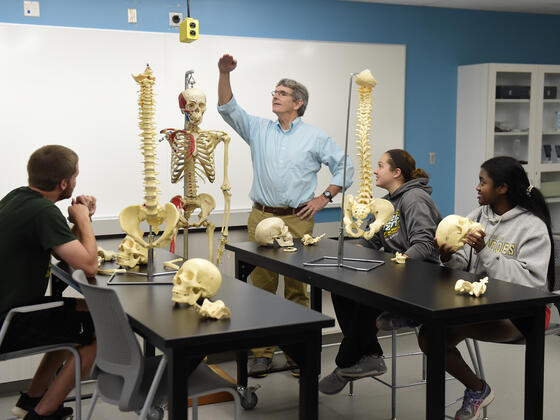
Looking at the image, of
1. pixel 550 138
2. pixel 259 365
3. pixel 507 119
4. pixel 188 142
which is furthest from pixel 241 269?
pixel 550 138

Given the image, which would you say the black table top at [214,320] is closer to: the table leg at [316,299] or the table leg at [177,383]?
the table leg at [177,383]

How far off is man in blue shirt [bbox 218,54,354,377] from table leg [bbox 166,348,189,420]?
2.03 m

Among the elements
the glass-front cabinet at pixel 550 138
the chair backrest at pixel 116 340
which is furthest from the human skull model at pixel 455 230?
the glass-front cabinet at pixel 550 138

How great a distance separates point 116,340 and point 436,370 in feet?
3.42

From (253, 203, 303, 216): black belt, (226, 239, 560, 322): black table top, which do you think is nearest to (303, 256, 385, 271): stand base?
(226, 239, 560, 322): black table top

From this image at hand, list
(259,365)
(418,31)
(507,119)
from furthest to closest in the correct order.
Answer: (507,119) → (418,31) → (259,365)

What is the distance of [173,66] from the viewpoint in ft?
15.4

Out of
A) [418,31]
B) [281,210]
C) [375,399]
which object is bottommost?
[375,399]

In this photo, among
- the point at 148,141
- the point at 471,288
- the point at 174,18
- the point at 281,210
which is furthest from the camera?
the point at 174,18

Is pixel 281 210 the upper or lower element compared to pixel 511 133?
lower

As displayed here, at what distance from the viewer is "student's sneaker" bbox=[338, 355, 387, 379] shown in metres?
3.33

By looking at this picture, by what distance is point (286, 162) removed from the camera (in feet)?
13.4

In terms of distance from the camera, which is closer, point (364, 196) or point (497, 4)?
point (364, 196)

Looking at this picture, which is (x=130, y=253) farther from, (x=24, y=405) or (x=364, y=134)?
(x=364, y=134)
